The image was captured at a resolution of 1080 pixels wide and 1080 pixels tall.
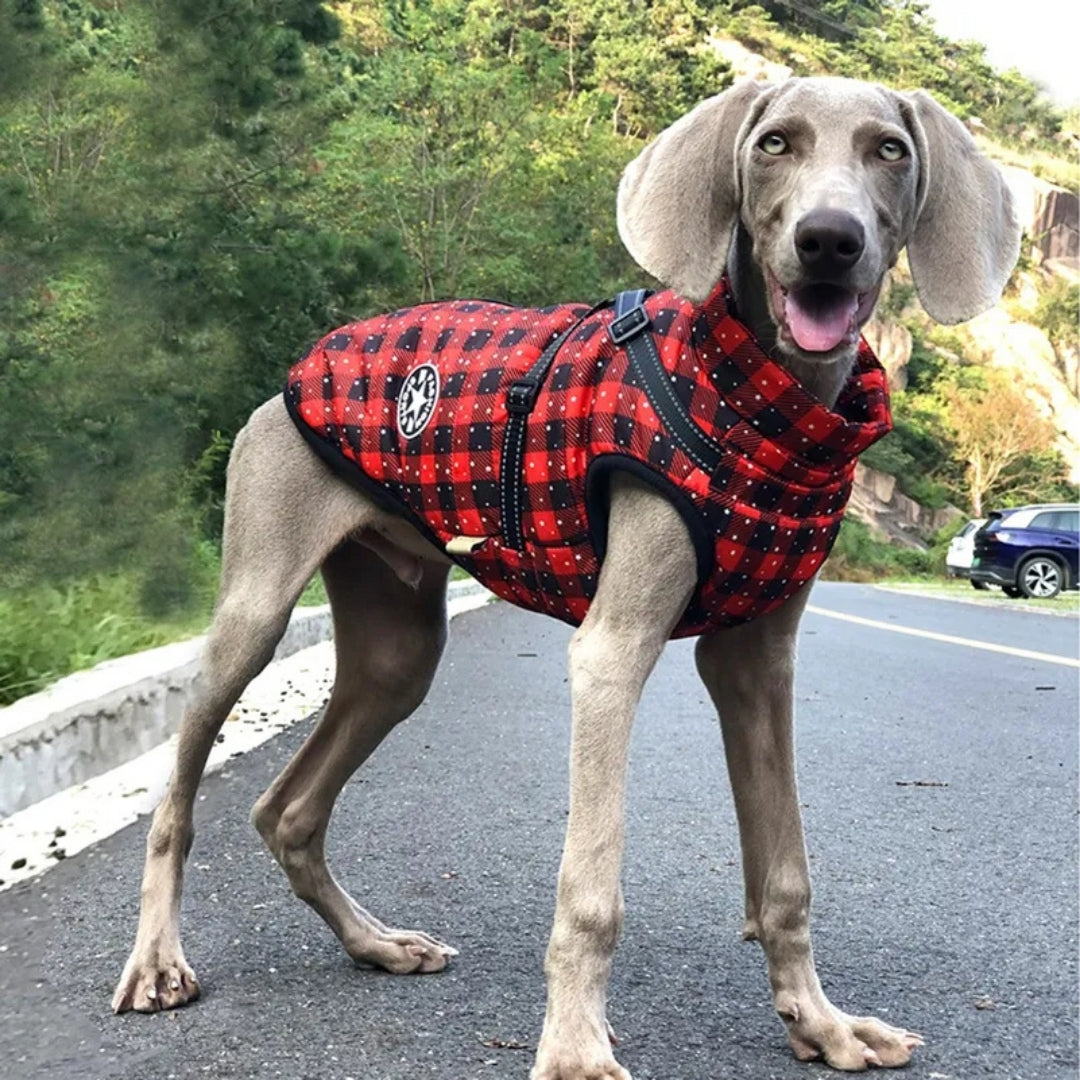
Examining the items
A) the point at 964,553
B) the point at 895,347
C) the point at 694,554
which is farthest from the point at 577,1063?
the point at 895,347

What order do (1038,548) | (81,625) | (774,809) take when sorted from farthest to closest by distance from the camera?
(1038,548) → (81,625) → (774,809)

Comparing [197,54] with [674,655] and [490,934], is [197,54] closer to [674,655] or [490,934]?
[674,655]

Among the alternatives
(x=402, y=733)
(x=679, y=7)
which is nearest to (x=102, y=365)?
(x=402, y=733)

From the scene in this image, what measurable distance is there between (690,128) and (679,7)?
8064cm

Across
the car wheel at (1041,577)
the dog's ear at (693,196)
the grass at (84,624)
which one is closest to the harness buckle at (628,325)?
the dog's ear at (693,196)

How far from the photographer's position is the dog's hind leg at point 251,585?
3.61m

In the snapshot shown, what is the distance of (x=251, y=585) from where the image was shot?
11.9 feet

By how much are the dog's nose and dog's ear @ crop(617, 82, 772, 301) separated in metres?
0.28

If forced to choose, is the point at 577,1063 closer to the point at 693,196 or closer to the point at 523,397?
the point at 523,397

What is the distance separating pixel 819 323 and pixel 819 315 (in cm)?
2

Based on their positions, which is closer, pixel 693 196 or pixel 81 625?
pixel 693 196

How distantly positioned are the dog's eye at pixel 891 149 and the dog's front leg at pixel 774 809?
0.88 m

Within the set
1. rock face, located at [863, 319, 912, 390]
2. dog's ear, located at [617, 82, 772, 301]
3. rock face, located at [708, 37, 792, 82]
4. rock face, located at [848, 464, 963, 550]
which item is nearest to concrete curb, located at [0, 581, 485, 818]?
dog's ear, located at [617, 82, 772, 301]

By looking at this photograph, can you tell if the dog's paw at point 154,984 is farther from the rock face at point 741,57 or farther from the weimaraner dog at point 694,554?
the rock face at point 741,57
